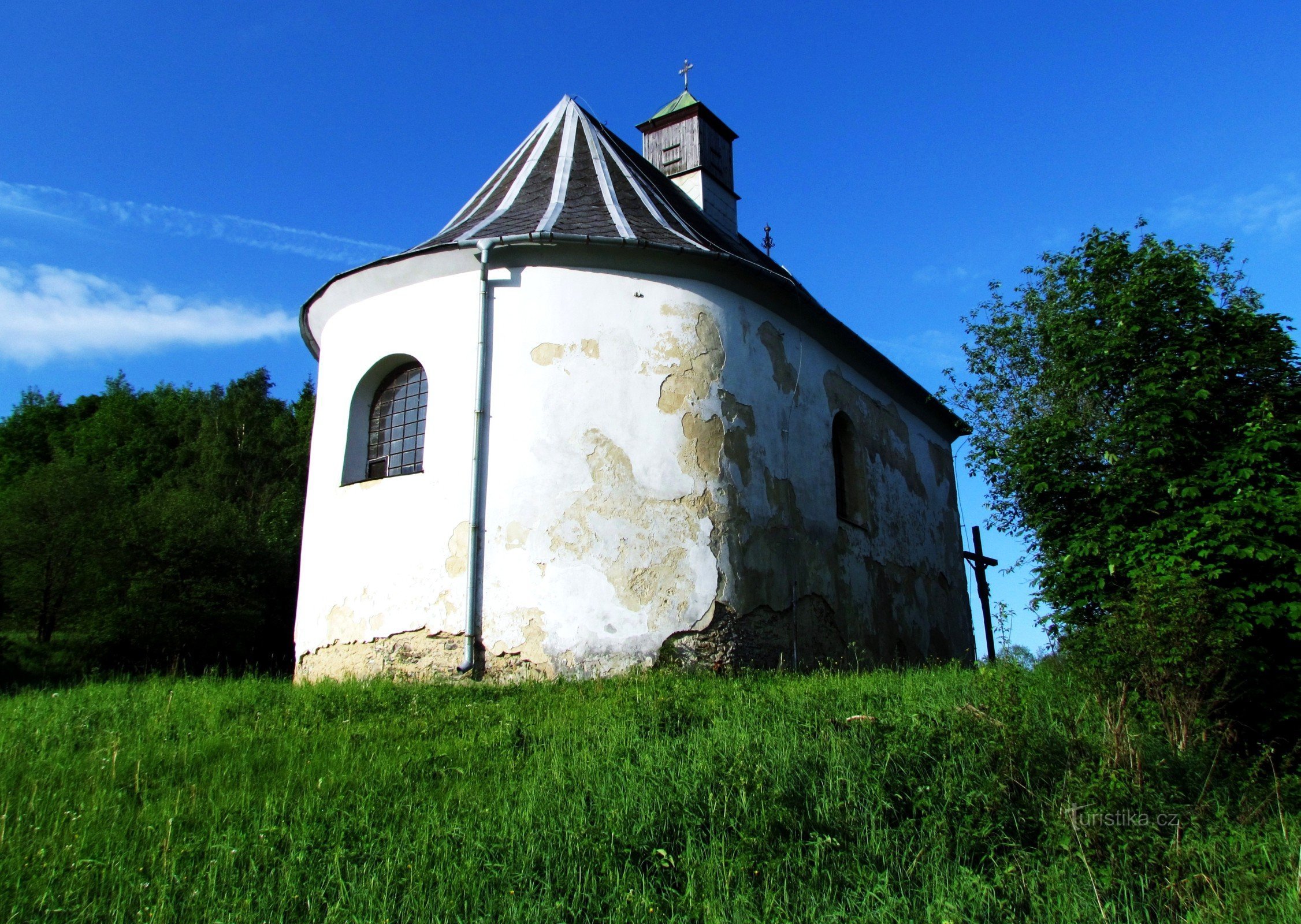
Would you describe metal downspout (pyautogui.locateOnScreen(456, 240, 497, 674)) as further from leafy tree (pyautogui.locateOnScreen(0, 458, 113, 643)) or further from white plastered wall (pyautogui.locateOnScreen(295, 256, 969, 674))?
leafy tree (pyautogui.locateOnScreen(0, 458, 113, 643))

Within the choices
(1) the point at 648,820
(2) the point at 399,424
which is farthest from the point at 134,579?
(1) the point at 648,820

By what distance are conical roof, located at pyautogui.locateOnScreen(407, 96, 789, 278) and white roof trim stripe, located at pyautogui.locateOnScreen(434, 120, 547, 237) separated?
0.02 m

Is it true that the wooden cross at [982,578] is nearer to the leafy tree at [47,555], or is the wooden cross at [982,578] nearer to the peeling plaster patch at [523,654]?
the peeling plaster patch at [523,654]

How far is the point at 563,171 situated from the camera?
12766 millimetres

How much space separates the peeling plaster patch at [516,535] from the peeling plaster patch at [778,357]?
378 cm

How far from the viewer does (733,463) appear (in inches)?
414

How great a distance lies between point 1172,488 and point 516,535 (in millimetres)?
6237

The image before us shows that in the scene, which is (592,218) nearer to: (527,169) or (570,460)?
(527,169)

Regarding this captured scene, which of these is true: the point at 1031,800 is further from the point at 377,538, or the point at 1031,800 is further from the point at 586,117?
the point at 586,117

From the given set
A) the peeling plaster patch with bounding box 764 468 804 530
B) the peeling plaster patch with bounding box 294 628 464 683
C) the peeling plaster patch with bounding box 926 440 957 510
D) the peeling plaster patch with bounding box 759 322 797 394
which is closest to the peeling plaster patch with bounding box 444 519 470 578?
the peeling plaster patch with bounding box 294 628 464 683

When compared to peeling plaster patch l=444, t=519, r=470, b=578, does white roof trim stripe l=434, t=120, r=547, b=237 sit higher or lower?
higher

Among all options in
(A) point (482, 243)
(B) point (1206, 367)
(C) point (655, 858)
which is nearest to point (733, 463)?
(A) point (482, 243)

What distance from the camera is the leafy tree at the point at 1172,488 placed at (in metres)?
6.72

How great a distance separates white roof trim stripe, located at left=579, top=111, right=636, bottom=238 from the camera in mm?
11008
